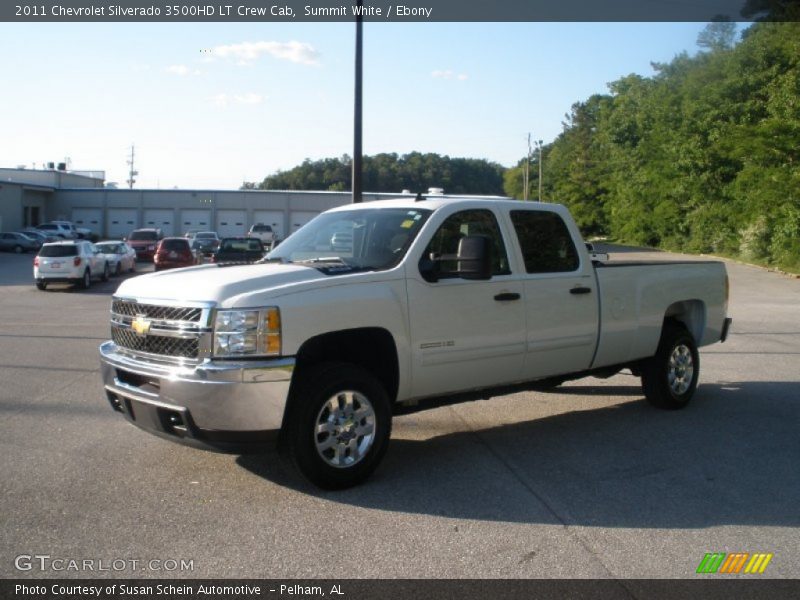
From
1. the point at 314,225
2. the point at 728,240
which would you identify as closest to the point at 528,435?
the point at 314,225

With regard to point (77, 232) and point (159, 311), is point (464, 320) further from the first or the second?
point (77, 232)

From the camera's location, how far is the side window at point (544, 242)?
7211mm

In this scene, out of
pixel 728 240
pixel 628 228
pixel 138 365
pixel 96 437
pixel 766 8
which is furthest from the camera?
pixel 628 228

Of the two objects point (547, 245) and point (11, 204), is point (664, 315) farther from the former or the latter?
point (11, 204)

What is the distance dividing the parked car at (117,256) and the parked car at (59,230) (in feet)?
88.4

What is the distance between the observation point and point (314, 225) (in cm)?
744

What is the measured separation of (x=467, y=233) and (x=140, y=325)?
2.72m

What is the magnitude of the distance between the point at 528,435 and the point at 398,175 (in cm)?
6139

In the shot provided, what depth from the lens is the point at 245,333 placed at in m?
5.42

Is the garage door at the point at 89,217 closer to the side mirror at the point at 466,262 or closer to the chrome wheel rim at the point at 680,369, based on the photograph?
the chrome wheel rim at the point at 680,369

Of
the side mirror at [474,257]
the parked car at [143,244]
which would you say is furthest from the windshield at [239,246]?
the side mirror at [474,257]

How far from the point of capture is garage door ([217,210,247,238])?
74438mm

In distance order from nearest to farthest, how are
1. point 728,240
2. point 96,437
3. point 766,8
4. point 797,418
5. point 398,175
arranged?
point 96,437
point 797,418
point 766,8
point 728,240
point 398,175

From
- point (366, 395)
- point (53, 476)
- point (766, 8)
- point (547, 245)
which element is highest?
point (766, 8)
